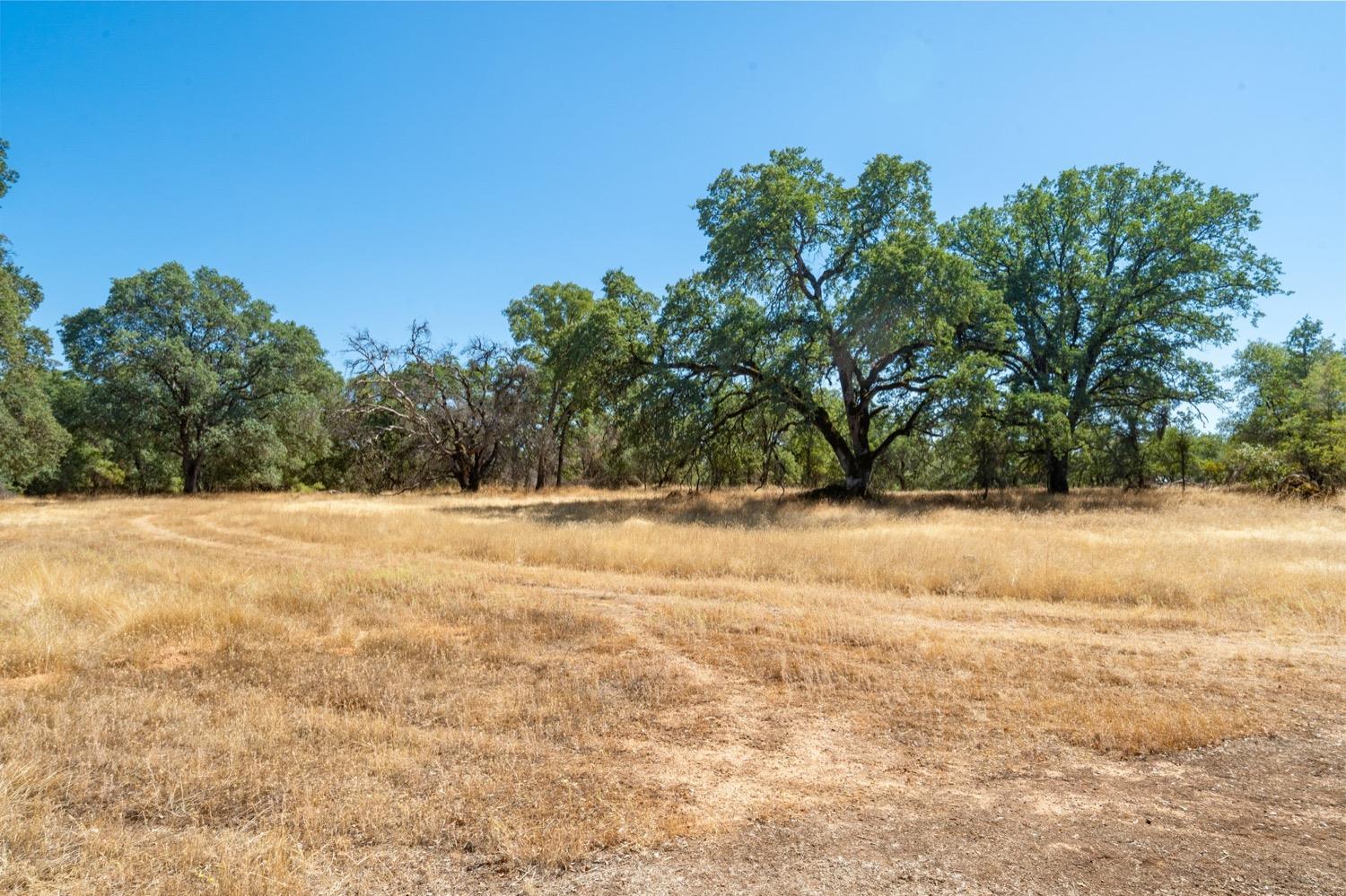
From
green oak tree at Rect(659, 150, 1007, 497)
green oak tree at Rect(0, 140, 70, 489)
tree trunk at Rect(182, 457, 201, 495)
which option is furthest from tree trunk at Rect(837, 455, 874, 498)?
tree trunk at Rect(182, 457, 201, 495)

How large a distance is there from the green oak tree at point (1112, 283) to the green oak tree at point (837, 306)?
3655 mm

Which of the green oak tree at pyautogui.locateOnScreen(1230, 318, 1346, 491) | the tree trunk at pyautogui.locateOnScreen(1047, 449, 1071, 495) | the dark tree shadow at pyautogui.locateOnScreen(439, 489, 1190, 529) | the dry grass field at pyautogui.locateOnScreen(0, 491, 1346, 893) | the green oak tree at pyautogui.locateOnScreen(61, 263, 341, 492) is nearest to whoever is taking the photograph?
the dry grass field at pyautogui.locateOnScreen(0, 491, 1346, 893)

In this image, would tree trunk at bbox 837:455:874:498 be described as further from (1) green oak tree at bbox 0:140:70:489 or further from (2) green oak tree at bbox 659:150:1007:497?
(1) green oak tree at bbox 0:140:70:489

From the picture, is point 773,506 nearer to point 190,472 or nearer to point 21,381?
point 21,381

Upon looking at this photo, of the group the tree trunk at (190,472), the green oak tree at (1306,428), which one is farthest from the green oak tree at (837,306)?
the tree trunk at (190,472)

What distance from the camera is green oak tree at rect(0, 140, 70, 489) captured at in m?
22.3

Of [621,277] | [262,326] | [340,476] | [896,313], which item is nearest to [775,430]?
[896,313]

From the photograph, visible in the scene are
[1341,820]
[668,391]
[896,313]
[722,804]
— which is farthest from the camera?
[668,391]

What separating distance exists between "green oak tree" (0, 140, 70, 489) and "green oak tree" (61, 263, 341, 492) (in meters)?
4.72

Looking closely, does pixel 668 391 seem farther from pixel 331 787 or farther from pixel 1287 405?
pixel 1287 405

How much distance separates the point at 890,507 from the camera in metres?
22.4

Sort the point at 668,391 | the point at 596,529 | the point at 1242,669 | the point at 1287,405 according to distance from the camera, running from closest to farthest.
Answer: the point at 1242,669
the point at 596,529
the point at 668,391
the point at 1287,405

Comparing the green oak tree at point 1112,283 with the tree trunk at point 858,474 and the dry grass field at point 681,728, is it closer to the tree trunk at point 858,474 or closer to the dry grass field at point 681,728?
the tree trunk at point 858,474

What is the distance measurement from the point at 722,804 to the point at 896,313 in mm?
20462
